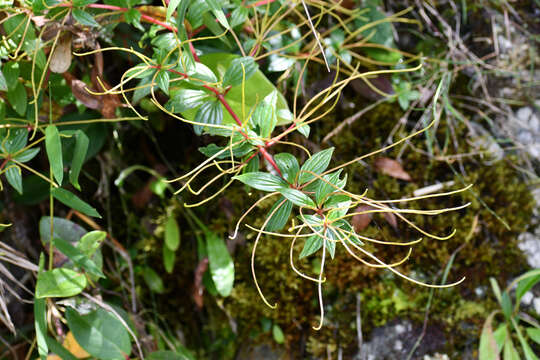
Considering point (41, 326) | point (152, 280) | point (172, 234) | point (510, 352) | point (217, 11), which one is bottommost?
point (510, 352)

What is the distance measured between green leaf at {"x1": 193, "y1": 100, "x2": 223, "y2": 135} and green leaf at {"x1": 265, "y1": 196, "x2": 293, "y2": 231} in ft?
0.57

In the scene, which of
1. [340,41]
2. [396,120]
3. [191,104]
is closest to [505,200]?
[396,120]

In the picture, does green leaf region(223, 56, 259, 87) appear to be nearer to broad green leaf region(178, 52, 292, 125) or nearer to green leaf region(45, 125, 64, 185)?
broad green leaf region(178, 52, 292, 125)

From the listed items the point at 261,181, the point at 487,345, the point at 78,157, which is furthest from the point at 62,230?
the point at 487,345

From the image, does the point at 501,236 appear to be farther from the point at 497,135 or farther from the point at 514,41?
the point at 514,41

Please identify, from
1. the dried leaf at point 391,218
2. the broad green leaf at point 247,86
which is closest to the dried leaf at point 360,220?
the dried leaf at point 391,218

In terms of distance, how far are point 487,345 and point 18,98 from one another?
1.01 meters

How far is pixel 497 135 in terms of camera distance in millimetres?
1115

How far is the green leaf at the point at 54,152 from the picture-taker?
0.70 meters

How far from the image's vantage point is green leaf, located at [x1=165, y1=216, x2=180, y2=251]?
106 centimetres

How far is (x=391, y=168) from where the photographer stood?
104cm

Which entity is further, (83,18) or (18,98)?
(18,98)

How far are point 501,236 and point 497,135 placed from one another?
25cm

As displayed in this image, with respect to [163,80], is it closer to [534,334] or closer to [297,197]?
[297,197]
